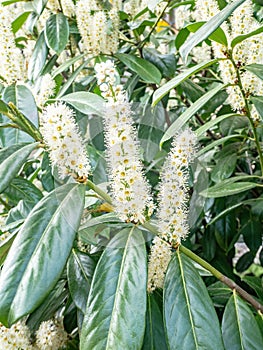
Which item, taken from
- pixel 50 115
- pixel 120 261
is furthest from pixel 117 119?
pixel 120 261

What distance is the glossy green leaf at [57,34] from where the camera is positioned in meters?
1.25

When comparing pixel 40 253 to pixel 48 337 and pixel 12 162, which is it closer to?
pixel 12 162

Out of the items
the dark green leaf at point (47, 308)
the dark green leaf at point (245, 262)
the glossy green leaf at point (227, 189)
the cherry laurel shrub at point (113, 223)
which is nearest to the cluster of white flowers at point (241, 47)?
the cherry laurel shrub at point (113, 223)

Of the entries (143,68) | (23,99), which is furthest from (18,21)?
(23,99)

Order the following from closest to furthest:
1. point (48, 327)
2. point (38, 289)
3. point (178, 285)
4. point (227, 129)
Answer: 1. point (38, 289)
2. point (178, 285)
3. point (48, 327)
4. point (227, 129)

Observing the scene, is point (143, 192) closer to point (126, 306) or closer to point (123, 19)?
point (126, 306)

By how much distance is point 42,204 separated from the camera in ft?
2.38

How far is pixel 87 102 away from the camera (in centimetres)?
84

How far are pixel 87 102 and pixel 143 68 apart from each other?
45 cm

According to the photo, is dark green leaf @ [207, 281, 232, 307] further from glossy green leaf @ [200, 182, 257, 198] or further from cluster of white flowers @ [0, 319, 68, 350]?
cluster of white flowers @ [0, 319, 68, 350]

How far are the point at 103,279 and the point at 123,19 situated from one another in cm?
100

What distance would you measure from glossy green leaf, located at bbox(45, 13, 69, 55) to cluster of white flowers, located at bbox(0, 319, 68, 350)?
650mm

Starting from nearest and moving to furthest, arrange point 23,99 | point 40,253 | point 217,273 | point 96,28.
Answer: point 40,253
point 217,273
point 23,99
point 96,28

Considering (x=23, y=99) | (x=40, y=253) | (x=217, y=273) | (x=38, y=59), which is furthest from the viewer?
(x=38, y=59)
